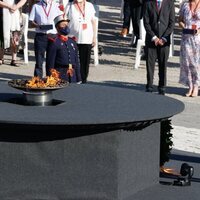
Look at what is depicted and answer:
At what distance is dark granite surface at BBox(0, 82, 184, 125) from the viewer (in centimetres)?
891

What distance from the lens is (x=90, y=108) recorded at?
9562 millimetres

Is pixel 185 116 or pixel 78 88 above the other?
pixel 78 88

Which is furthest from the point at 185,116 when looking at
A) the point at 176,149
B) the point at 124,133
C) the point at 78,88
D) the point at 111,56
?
the point at 111,56

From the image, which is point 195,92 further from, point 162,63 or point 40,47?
point 40,47

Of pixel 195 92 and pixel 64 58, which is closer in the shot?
pixel 64 58

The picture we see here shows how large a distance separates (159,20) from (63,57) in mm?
3739

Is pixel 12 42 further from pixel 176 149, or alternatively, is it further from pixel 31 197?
pixel 31 197

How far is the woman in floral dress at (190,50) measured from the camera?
16.8 m

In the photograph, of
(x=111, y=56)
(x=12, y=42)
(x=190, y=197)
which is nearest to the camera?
(x=190, y=197)

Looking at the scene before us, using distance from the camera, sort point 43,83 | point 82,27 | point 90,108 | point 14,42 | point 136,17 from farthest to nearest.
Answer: point 136,17, point 14,42, point 82,27, point 43,83, point 90,108

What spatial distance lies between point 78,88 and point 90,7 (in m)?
6.36

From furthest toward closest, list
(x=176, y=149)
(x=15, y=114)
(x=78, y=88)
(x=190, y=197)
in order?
(x=176, y=149)
(x=78, y=88)
(x=190, y=197)
(x=15, y=114)

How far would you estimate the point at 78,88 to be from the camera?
1090 centimetres

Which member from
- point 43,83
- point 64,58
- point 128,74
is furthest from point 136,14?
point 43,83
